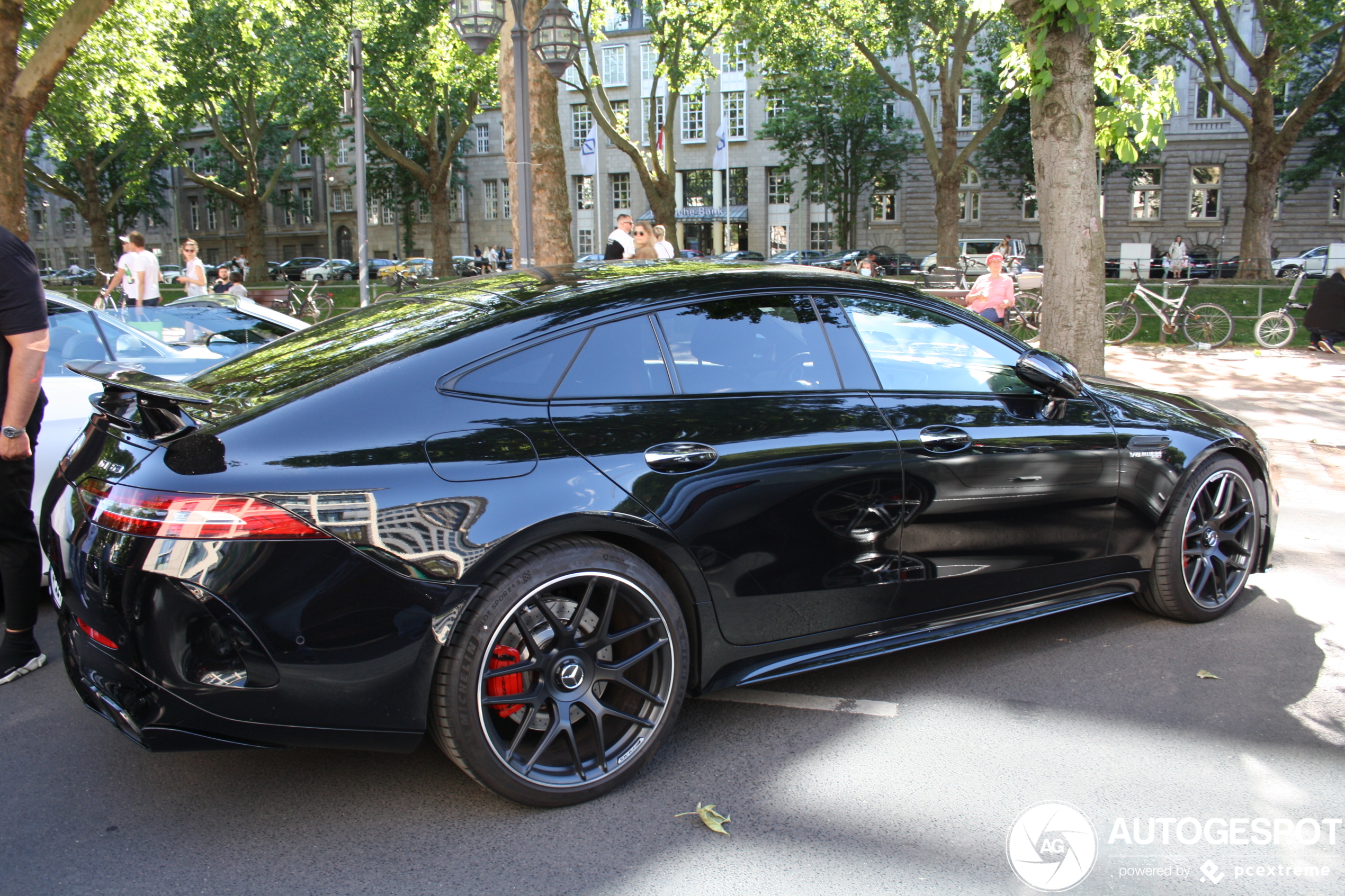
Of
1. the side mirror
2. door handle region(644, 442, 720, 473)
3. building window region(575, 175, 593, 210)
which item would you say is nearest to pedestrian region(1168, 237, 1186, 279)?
building window region(575, 175, 593, 210)

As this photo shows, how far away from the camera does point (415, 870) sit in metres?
2.64

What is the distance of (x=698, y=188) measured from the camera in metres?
58.9

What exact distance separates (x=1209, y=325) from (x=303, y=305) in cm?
1948

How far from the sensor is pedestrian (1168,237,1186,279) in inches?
1551

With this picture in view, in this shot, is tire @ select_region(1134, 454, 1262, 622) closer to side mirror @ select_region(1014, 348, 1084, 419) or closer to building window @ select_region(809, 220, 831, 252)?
side mirror @ select_region(1014, 348, 1084, 419)

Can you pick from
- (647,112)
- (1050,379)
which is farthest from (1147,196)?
(1050,379)

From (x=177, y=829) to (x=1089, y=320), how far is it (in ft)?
24.8

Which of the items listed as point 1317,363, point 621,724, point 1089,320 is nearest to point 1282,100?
point 1317,363

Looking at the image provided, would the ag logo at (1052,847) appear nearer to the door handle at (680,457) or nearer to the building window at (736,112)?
the door handle at (680,457)

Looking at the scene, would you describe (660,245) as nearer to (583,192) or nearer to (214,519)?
(214,519)

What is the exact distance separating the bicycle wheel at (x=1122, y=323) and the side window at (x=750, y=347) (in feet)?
50.1

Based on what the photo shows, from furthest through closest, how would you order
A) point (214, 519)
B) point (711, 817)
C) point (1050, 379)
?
point (1050, 379)
point (711, 817)
point (214, 519)

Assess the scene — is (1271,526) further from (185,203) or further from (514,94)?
(185,203)

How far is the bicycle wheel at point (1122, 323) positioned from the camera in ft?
56.4
